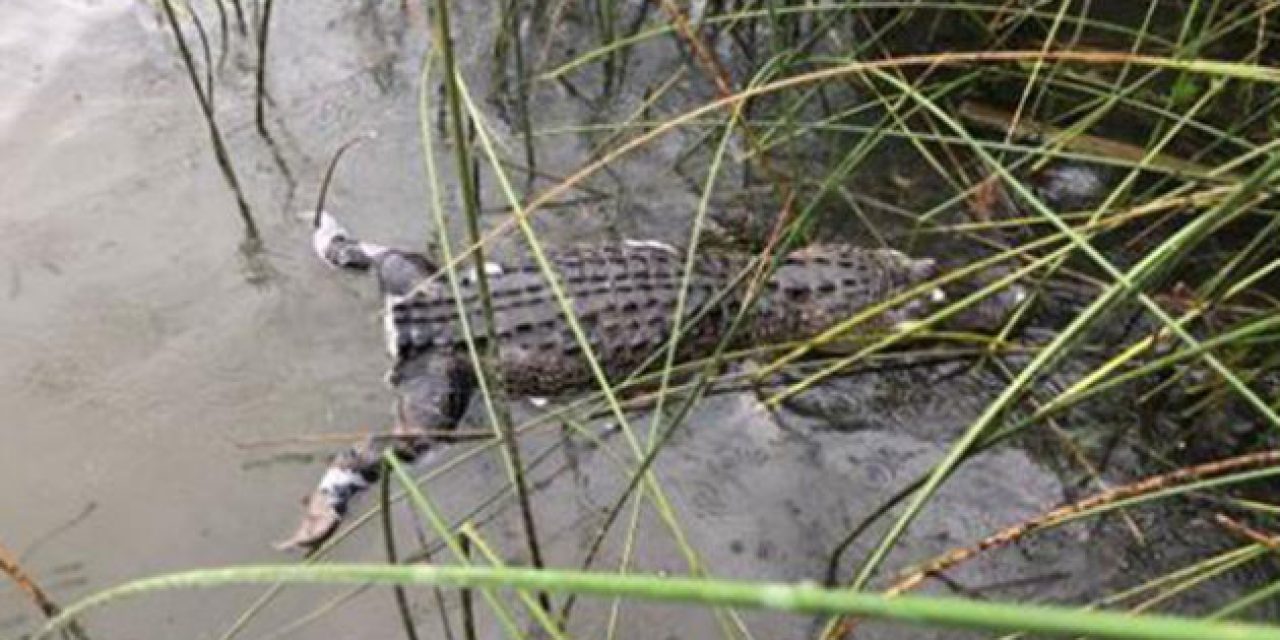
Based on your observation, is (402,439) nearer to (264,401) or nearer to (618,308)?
(264,401)

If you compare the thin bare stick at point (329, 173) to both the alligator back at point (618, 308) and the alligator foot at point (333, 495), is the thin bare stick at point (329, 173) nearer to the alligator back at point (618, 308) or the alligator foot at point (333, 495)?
the alligator back at point (618, 308)

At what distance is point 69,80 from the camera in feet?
15.4

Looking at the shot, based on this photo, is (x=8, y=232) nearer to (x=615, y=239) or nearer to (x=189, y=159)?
(x=189, y=159)

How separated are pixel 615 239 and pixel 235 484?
5.17 ft

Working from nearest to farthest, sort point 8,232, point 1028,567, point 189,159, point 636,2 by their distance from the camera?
point 1028,567 → point 8,232 → point 189,159 → point 636,2

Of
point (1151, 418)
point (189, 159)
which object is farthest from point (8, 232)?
point (1151, 418)

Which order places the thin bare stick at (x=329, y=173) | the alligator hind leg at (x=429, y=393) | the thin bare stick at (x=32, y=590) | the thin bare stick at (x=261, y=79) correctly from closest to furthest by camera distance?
1. the thin bare stick at (x=32, y=590)
2. the alligator hind leg at (x=429, y=393)
3. the thin bare stick at (x=329, y=173)
4. the thin bare stick at (x=261, y=79)

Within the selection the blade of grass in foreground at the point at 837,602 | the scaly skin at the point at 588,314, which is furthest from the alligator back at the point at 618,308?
the blade of grass in foreground at the point at 837,602

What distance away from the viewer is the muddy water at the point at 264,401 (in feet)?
10.1

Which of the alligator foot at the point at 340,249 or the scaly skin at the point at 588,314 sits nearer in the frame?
A: the scaly skin at the point at 588,314

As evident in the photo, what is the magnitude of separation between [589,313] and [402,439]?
0.71 meters

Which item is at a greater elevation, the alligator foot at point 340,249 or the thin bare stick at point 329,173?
the thin bare stick at point 329,173

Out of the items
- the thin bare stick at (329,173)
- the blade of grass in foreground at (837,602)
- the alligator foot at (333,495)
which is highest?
the blade of grass in foreground at (837,602)

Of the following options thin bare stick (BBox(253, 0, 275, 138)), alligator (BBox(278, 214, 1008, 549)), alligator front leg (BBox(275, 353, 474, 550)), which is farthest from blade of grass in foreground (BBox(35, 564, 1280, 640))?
thin bare stick (BBox(253, 0, 275, 138))
